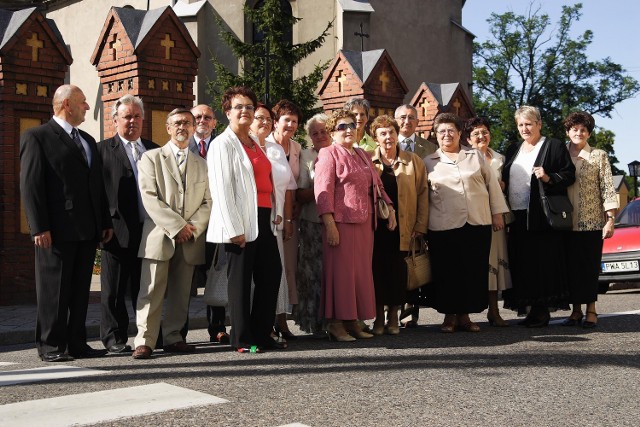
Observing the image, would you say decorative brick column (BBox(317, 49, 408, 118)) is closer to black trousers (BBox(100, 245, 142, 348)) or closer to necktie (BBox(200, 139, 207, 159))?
necktie (BBox(200, 139, 207, 159))

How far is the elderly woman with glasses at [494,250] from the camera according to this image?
9.02 meters

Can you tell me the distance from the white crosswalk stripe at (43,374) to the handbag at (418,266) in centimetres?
340

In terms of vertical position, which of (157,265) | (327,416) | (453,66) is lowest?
(327,416)

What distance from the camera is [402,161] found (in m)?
8.60

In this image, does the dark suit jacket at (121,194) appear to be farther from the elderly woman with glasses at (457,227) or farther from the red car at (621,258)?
the red car at (621,258)

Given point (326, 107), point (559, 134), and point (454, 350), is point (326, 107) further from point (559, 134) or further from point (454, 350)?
point (559, 134)

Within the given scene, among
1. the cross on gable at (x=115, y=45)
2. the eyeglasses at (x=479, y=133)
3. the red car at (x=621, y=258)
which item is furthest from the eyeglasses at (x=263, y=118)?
the red car at (x=621, y=258)

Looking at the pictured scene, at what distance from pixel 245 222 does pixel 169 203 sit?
67cm

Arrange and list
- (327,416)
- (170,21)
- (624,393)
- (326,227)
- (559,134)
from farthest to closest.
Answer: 1. (559,134)
2. (170,21)
3. (326,227)
4. (624,393)
5. (327,416)

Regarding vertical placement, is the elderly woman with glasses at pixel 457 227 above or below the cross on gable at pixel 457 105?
below

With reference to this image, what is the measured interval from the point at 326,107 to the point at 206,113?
5941mm

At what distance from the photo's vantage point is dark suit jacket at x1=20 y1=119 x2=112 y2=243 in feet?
22.5

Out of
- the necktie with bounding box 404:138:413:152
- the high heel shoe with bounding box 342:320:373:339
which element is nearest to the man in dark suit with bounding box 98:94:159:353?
the high heel shoe with bounding box 342:320:373:339

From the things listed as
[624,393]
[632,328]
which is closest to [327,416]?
[624,393]
